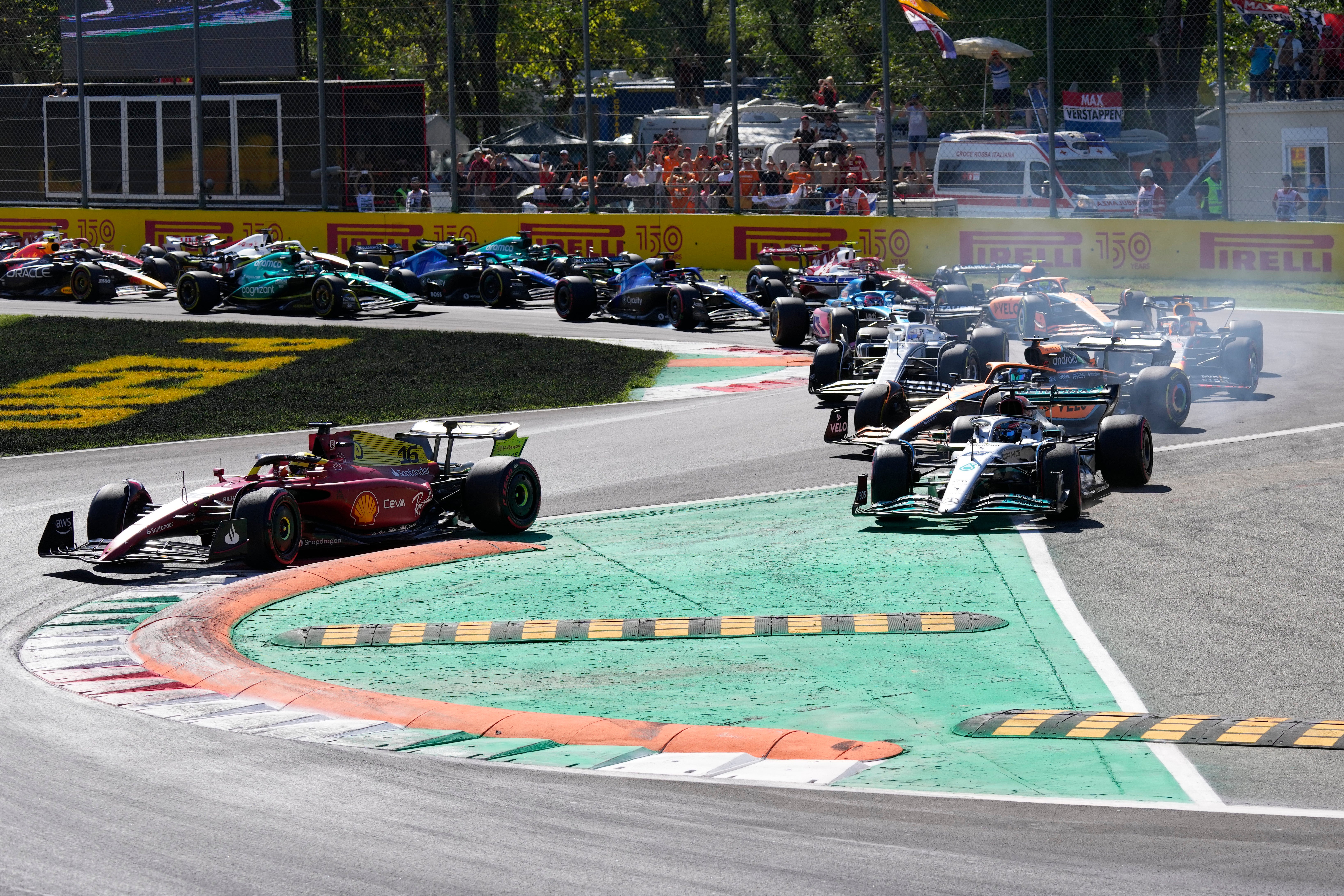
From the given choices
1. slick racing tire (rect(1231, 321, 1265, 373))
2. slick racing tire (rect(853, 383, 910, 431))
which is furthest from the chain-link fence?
slick racing tire (rect(853, 383, 910, 431))

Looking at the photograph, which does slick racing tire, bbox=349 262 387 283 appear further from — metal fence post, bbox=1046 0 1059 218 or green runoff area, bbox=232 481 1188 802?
green runoff area, bbox=232 481 1188 802

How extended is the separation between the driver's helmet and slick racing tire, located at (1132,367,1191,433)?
388cm

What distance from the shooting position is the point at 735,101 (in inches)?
1208

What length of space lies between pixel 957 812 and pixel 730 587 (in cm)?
447

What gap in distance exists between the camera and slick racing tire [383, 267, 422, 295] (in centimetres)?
2928

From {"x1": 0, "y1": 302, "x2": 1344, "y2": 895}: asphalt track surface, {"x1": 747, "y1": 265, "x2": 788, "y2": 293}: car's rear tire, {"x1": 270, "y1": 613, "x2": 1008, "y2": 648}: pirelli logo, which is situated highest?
{"x1": 747, "y1": 265, "x2": 788, "y2": 293}: car's rear tire

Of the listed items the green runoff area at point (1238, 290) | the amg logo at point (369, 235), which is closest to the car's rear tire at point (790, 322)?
the green runoff area at point (1238, 290)

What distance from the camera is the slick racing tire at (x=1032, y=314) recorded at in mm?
21328

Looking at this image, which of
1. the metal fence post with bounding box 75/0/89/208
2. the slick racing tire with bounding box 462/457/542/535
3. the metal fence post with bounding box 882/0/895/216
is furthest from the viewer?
the metal fence post with bounding box 75/0/89/208

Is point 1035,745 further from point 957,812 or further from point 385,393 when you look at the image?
point 385,393

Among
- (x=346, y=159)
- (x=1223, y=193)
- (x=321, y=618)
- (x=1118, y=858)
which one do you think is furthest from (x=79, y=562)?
(x=346, y=159)

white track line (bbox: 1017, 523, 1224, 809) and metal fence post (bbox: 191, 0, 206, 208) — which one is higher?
metal fence post (bbox: 191, 0, 206, 208)

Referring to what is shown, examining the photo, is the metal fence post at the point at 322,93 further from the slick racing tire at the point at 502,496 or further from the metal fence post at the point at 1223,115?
the slick racing tire at the point at 502,496

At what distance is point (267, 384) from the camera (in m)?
21.3
